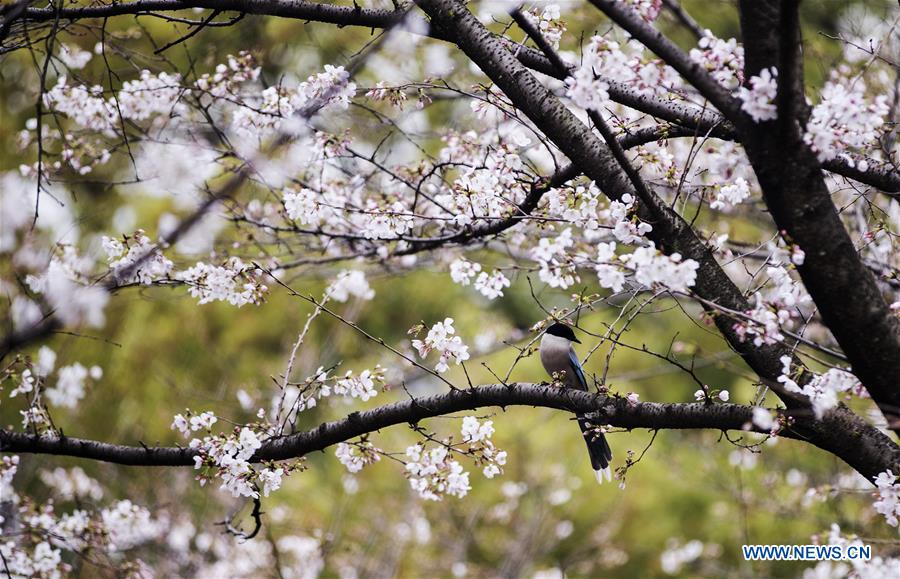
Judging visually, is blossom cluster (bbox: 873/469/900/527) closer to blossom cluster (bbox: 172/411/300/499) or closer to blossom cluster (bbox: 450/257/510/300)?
blossom cluster (bbox: 450/257/510/300)

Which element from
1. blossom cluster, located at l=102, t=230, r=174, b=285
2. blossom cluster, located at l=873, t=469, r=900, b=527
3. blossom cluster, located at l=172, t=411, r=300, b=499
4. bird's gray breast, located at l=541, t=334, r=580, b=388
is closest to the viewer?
blossom cluster, located at l=873, t=469, r=900, b=527

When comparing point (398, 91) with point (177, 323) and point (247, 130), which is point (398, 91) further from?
point (177, 323)

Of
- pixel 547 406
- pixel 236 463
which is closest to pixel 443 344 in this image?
pixel 547 406

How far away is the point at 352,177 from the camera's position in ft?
12.5

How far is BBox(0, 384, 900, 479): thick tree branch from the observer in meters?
2.21

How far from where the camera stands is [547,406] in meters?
2.45

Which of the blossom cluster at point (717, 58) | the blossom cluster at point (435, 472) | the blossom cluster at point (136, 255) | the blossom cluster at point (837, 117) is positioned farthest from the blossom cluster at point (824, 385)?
the blossom cluster at point (136, 255)

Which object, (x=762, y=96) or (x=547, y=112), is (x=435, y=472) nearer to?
(x=547, y=112)

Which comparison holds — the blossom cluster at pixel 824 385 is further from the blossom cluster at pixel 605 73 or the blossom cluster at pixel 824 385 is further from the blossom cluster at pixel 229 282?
the blossom cluster at pixel 229 282

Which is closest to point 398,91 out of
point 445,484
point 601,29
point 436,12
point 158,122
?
point 436,12

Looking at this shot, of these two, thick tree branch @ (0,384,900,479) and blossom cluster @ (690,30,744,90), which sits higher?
blossom cluster @ (690,30,744,90)

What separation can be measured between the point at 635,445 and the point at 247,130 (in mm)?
6430

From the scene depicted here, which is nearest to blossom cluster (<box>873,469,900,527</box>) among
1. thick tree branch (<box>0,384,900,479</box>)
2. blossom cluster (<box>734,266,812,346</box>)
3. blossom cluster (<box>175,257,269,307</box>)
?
thick tree branch (<box>0,384,900,479</box>)

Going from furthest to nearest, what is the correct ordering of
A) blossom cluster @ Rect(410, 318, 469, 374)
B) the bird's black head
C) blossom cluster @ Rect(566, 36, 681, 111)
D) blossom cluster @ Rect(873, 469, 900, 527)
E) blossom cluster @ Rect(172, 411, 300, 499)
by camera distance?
the bird's black head
blossom cluster @ Rect(410, 318, 469, 374)
blossom cluster @ Rect(172, 411, 300, 499)
blossom cluster @ Rect(873, 469, 900, 527)
blossom cluster @ Rect(566, 36, 681, 111)
